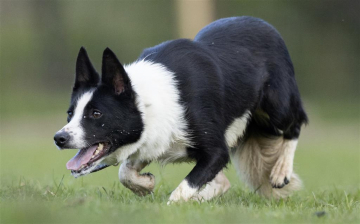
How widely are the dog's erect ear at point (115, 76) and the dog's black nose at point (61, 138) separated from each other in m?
0.54

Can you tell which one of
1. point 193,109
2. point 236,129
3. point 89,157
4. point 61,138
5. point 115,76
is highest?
point 115,76

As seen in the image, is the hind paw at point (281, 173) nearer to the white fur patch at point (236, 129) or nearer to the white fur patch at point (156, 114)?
the white fur patch at point (236, 129)

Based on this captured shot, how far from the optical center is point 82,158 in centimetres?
538

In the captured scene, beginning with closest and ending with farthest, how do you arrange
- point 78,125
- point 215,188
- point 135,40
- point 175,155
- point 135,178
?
point 78,125 → point 175,155 → point 135,178 → point 215,188 → point 135,40

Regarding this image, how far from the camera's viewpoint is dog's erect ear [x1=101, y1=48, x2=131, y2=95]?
5.30 meters

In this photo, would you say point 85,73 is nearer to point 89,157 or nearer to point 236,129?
Answer: point 89,157

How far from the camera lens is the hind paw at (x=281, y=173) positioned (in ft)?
21.6

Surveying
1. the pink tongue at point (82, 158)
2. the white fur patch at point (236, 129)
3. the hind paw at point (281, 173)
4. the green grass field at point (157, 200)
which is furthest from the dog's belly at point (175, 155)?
the hind paw at point (281, 173)

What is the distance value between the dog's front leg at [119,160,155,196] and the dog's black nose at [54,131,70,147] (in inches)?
35.3

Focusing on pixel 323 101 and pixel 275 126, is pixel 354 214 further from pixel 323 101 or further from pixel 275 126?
pixel 323 101

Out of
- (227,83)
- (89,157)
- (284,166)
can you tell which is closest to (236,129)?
(227,83)

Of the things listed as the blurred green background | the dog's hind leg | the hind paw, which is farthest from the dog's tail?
the blurred green background

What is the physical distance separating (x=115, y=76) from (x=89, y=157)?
68 centimetres

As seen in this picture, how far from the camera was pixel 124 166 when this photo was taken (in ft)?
19.6
